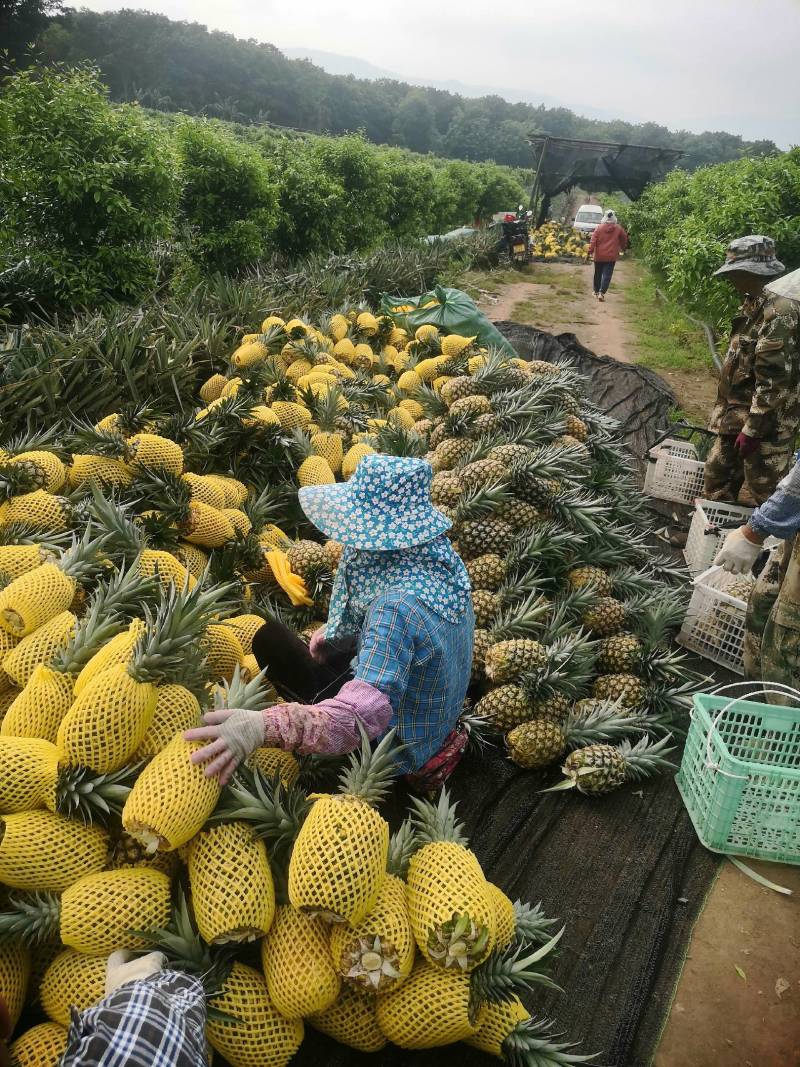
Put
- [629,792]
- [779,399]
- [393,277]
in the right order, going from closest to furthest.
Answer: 1. [629,792]
2. [779,399]
3. [393,277]

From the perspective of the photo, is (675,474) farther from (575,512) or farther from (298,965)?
(298,965)

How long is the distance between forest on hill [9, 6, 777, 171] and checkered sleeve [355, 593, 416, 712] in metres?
45.1

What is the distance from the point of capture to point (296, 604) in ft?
13.5

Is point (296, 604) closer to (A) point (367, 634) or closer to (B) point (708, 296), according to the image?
(A) point (367, 634)

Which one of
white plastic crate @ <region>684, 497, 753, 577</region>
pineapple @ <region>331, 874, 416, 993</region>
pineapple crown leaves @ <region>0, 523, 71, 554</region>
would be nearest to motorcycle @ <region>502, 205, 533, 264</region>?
white plastic crate @ <region>684, 497, 753, 577</region>

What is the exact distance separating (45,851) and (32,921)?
0.18m

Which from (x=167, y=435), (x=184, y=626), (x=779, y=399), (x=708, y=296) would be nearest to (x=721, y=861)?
(x=184, y=626)

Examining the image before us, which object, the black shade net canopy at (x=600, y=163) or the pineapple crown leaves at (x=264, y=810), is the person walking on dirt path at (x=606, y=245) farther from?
the pineapple crown leaves at (x=264, y=810)

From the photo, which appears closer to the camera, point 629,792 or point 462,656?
point 462,656

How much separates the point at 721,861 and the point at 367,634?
7.14 ft

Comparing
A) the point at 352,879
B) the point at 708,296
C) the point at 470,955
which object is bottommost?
the point at 470,955

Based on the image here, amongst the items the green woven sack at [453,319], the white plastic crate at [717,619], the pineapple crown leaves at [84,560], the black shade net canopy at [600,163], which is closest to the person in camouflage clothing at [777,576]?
the white plastic crate at [717,619]

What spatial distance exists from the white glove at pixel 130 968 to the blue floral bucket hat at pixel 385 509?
1.43 m

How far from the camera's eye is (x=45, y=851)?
1939 millimetres
